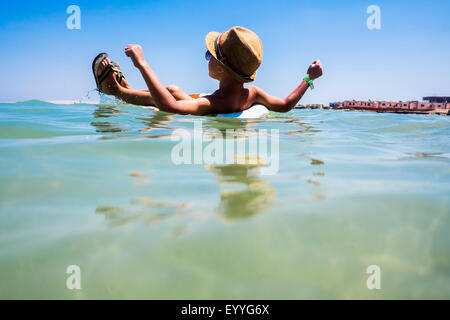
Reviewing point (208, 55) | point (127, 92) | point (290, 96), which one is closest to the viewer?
point (208, 55)

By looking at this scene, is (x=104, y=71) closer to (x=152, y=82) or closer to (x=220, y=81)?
(x=152, y=82)

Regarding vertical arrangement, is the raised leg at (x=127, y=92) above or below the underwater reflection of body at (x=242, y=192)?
above

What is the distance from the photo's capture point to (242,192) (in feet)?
4.20

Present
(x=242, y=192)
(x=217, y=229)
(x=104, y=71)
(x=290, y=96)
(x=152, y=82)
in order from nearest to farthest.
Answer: (x=217, y=229)
(x=242, y=192)
(x=152, y=82)
(x=104, y=71)
(x=290, y=96)

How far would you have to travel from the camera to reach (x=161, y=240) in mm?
892

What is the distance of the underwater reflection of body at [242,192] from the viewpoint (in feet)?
3.58

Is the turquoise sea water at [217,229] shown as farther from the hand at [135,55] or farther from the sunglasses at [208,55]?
the sunglasses at [208,55]

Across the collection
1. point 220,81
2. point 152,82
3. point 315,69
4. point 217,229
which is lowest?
point 217,229

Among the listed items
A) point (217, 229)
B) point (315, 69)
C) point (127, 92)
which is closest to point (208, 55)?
point (127, 92)

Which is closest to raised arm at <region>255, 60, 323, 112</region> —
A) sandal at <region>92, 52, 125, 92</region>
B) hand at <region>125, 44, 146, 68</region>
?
hand at <region>125, 44, 146, 68</region>

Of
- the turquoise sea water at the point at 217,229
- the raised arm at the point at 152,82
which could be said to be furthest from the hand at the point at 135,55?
the turquoise sea water at the point at 217,229

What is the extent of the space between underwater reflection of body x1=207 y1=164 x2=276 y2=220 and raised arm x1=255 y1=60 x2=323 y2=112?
3.20 m

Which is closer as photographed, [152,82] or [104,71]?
[152,82]

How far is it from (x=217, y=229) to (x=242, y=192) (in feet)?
1.15
